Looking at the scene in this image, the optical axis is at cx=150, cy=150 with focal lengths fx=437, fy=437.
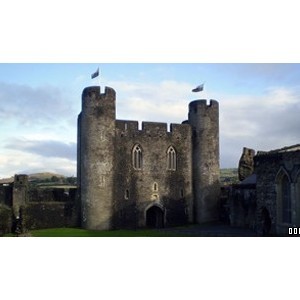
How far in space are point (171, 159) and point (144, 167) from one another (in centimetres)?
242

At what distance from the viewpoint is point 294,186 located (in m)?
21.7

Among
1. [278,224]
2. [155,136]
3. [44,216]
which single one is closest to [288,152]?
[278,224]

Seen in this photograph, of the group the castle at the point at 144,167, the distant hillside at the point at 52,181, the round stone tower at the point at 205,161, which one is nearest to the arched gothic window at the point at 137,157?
the castle at the point at 144,167

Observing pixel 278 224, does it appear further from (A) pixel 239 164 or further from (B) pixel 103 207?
(A) pixel 239 164

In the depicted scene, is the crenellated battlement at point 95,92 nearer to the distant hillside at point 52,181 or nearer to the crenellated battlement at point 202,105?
the crenellated battlement at point 202,105

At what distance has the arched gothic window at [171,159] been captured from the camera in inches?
1321

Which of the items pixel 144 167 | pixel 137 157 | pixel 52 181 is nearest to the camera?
pixel 137 157

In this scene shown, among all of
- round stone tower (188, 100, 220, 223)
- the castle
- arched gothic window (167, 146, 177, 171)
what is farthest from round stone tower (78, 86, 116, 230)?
round stone tower (188, 100, 220, 223)

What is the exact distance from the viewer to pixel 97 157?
30.5 meters

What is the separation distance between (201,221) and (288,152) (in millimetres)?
13507

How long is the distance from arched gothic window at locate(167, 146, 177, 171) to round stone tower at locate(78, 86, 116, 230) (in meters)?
4.81

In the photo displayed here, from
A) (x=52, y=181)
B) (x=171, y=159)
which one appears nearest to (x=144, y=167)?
(x=171, y=159)

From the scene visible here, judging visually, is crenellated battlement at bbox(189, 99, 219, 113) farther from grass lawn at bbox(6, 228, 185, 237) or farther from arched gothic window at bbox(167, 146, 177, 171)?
grass lawn at bbox(6, 228, 185, 237)

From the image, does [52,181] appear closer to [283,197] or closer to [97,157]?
[97,157]
